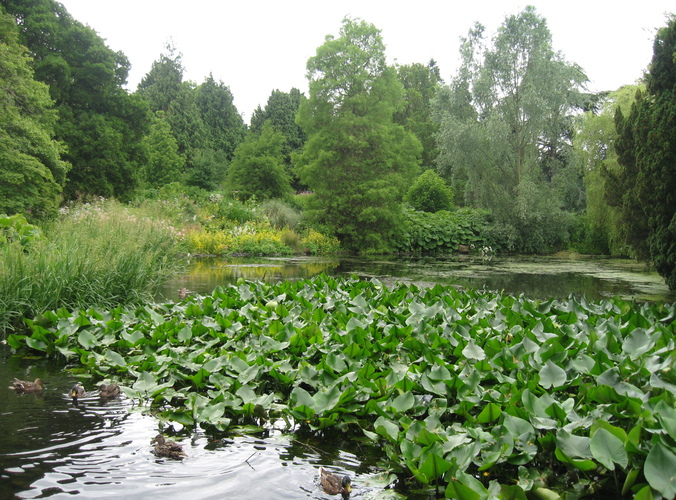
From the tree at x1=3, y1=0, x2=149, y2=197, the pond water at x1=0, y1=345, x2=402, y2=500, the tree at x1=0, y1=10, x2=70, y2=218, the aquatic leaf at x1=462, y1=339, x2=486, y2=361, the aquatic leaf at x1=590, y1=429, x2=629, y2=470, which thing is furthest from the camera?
the tree at x1=3, y1=0, x2=149, y2=197

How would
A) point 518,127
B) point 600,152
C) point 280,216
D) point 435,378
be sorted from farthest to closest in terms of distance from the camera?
point 518,127, point 280,216, point 600,152, point 435,378

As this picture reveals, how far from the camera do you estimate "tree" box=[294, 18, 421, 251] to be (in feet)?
55.9

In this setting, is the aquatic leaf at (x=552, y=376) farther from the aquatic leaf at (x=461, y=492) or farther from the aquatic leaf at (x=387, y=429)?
the aquatic leaf at (x=461, y=492)

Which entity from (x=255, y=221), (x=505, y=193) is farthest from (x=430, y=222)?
(x=255, y=221)

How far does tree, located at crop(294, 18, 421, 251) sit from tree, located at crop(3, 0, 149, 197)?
22.2 feet

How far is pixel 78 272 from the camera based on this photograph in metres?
4.96

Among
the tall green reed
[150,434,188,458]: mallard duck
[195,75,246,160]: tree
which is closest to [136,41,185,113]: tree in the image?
[195,75,246,160]: tree

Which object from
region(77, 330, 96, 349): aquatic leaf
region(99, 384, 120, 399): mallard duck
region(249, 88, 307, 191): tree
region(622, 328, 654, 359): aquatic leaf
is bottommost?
region(99, 384, 120, 399): mallard duck

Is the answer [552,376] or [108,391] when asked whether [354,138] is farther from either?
[552,376]

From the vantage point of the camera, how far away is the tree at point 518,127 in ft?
60.9

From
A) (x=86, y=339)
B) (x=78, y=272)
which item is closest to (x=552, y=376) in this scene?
(x=86, y=339)

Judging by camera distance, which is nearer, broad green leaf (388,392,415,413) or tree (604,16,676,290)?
broad green leaf (388,392,415,413)

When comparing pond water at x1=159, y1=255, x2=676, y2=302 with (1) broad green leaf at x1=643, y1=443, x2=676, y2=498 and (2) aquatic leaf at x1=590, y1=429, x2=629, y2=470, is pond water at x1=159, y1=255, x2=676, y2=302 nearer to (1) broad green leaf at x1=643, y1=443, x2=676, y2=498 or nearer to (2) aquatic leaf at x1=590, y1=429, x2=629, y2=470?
(2) aquatic leaf at x1=590, y1=429, x2=629, y2=470

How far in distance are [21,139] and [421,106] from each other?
93.0 feet
